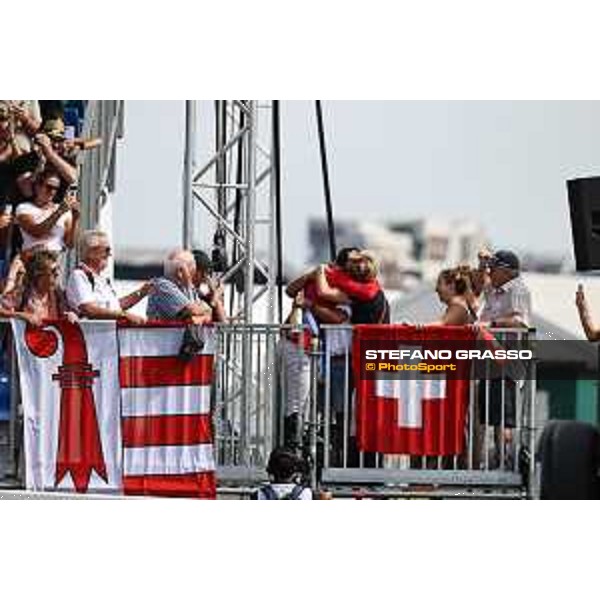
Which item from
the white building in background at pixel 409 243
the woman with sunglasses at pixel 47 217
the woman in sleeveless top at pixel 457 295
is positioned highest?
the woman with sunglasses at pixel 47 217

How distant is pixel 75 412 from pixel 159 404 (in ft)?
1.36

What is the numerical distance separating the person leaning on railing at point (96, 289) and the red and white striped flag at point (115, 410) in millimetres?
76

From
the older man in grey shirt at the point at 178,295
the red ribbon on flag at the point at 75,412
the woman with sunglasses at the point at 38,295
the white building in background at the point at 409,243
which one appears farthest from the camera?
the red ribbon on flag at the point at 75,412

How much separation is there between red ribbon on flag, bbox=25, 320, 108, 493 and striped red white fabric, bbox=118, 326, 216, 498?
5.8 inches

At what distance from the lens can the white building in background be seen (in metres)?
9.46

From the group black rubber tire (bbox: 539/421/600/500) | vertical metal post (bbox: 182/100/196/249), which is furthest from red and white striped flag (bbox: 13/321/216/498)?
black rubber tire (bbox: 539/421/600/500)

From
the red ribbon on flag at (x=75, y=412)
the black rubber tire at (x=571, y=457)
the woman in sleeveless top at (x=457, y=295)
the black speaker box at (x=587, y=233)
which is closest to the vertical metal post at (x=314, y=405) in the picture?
the woman in sleeveless top at (x=457, y=295)

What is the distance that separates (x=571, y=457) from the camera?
224 inches

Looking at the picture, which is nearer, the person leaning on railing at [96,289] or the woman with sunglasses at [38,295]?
the person leaning on railing at [96,289]

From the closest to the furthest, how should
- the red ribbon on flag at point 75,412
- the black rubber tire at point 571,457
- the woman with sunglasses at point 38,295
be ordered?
the black rubber tire at point 571,457
the woman with sunglasses at point 38,295
the red ribbon on flag at point 75,412

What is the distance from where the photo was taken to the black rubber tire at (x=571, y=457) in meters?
5.68

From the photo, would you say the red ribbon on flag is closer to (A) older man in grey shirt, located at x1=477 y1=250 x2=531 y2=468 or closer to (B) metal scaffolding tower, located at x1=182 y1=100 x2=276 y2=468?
(B) metal scaffolding tower, located at x1=182 y1=100 x2=276 y2=468

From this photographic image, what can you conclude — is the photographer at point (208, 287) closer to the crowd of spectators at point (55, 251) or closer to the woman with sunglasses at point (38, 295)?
the crowd of spectators at point (55, 251)
